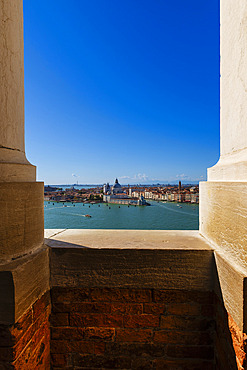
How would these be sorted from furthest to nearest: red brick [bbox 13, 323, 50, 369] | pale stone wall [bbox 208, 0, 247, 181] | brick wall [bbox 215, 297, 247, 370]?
pale stone wall [bbox 208, 0, 247, 181] → red brick [bbox 13, 323, 50, 369] → brick wall [bbox 215, 297, 247, 370]

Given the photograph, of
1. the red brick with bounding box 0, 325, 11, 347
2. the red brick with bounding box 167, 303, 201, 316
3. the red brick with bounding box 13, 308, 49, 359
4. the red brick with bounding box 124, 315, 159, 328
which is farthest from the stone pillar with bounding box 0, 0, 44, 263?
the red brick with bounding box 167, 303, 201, 316

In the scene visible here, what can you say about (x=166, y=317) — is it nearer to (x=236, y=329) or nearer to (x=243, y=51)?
(x=236, y=329)

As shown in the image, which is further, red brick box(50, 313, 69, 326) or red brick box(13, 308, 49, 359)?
red brick box(50, 313, 69, 326)

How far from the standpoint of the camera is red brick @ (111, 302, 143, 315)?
1.48 metres

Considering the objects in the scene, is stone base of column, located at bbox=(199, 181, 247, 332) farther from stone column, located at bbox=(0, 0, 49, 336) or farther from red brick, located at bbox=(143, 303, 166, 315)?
stone column, located at bbox=(0, 0, 49, 336)

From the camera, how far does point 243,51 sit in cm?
132

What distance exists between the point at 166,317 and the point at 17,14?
245cm

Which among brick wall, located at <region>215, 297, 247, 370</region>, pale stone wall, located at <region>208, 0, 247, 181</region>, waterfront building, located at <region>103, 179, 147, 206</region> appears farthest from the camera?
waterfront building, located at <region>103, 179, 147, 206</region>

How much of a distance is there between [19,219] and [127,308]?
997 millimetres

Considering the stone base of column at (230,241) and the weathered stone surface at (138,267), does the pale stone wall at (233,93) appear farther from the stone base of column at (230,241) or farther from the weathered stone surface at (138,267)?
the weathered stone surface at (138,267)

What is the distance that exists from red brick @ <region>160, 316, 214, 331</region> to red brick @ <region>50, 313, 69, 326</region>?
2.32 ft

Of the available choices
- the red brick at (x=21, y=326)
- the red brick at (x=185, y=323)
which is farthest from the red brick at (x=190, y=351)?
the red brick at (x=21, y=326)

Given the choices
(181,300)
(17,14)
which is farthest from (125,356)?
(17,14)

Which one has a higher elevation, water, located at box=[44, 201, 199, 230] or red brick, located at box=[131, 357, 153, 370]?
red brick, located at box=[131, 357, 153, 370]
